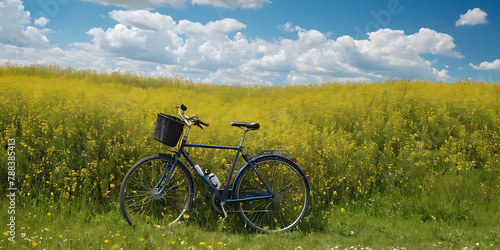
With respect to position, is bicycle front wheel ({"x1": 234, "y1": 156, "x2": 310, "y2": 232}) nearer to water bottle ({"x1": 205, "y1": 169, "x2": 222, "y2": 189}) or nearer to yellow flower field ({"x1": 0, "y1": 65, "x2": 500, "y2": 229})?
water bottle ({"x1": 205, "y1": 169, "x2": 222, "y2": 189})

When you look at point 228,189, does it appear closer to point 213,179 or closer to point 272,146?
point 213,179

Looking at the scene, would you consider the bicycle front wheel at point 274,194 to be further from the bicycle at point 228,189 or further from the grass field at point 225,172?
the grass field at point 225,172

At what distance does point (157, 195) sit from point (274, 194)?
1495 millimetres

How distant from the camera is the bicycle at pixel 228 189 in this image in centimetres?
470

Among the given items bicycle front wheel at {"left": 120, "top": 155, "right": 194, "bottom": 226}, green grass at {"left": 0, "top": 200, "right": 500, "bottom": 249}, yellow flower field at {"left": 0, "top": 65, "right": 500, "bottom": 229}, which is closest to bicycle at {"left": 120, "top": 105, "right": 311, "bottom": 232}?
bicycle front wheel at {"left": 120, "top": 155, "right": 194, "bottom": 226}

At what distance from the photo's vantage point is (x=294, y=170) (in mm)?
4980

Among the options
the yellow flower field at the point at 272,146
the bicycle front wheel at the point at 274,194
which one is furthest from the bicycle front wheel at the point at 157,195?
the bicycle front wheel at the point at 274,194

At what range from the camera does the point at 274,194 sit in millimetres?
4922

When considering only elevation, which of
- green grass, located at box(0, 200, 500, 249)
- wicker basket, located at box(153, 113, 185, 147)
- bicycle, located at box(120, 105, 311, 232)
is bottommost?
green grass, located at box(0, 200, 500, 249)

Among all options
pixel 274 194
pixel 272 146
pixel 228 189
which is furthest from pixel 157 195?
pixel 272 146

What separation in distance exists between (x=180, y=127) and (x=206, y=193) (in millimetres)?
1169

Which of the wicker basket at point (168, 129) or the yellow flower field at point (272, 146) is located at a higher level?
the wicker basket at point (168, 129)

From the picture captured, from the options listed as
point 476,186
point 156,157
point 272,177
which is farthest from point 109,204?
point 476,186

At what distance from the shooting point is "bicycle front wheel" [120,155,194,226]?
15.5 ft
